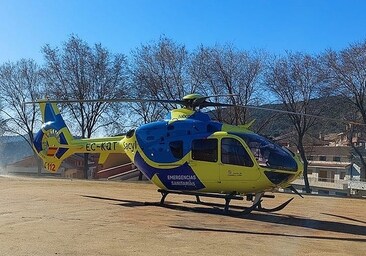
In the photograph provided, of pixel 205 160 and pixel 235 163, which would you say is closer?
pixel 235 163

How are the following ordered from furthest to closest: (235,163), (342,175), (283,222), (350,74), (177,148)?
1. (342,175)
2. (350,74)
3. (177,148)
4. (235,163)
5. (283,222)

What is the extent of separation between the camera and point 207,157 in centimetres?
1329

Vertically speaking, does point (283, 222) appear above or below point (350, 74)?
below

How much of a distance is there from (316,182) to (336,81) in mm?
24713

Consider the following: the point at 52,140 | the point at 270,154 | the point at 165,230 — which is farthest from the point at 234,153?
the point at 52,140

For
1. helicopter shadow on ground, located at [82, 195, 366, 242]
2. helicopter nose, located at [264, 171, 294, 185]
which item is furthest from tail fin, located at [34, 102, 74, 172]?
helicopter nose, located at [264, 171, 294, 185]

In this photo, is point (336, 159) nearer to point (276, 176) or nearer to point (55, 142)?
point (55, 142)

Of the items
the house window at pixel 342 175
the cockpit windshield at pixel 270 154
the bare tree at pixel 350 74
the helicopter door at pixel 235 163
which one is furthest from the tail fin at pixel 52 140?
the house window at pixel 342 175

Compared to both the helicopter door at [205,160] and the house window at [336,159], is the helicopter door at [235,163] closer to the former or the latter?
the helicopter door at [205,160]

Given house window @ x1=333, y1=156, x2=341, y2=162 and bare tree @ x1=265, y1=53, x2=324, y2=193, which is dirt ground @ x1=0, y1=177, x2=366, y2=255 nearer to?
bare tree @ x1=265, y1=53, x2=324, y2=193

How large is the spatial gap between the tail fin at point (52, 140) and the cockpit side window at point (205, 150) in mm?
6361

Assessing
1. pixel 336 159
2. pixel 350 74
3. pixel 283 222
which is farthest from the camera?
pixel 336 159

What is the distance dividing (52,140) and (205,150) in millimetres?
7711

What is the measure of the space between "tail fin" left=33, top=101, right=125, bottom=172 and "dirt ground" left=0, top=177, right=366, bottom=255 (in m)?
2.30
